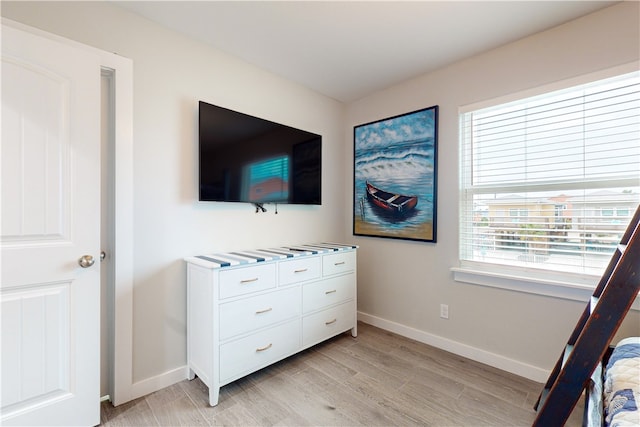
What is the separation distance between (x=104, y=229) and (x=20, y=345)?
67cm

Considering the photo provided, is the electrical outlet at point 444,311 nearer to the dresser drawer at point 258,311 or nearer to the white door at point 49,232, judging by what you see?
the dresser drawer at point 258,311

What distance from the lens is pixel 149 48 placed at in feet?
6.03

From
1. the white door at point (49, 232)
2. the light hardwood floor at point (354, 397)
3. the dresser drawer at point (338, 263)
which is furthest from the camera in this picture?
the dresser drawer at point (338, 263)

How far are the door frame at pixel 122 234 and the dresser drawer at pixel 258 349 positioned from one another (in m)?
0.59

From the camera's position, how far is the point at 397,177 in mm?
2725

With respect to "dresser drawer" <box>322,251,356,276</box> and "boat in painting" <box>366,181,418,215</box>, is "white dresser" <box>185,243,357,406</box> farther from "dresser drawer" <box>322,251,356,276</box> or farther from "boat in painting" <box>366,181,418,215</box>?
"boat in painting" <box>366,181,418,215</box>

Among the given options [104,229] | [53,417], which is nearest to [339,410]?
[53,417]

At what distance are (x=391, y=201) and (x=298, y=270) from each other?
120 centimetres

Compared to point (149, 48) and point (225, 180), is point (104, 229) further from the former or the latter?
point (149, 48)

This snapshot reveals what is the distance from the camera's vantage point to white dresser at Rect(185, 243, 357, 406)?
1.74 m

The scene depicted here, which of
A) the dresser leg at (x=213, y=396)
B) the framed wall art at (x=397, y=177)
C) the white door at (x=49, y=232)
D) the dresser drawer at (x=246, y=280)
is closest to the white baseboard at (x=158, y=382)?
the white door at (x=49, y=232)

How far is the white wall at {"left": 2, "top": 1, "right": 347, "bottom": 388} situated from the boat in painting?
1.26m

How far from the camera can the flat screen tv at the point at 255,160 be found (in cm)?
202

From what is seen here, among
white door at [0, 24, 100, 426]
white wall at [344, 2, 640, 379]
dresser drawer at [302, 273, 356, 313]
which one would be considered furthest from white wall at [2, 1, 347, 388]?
white wall at [344, 2, 640, 379]
